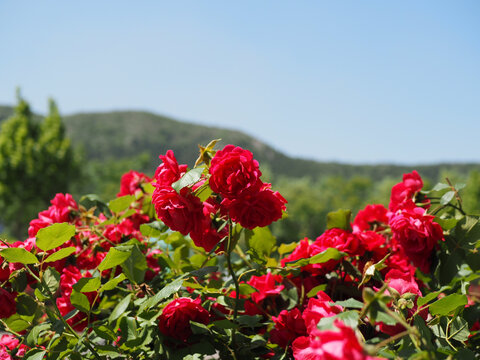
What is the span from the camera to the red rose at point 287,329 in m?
0.67

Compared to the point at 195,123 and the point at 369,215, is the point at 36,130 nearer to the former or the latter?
the point at 369,215

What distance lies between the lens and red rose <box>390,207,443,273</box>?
75cm

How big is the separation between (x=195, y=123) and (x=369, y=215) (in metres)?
59.0

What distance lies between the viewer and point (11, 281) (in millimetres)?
718

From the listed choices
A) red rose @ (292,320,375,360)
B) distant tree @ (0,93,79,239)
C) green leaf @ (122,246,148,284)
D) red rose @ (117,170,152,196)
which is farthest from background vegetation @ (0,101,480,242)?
red rose @ (292,320,375,360)

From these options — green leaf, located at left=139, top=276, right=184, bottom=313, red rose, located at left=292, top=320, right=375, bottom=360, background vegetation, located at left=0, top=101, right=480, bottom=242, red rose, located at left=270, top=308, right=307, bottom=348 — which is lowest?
background vegetation, located at left=0, top=101, right=480, bottom=242

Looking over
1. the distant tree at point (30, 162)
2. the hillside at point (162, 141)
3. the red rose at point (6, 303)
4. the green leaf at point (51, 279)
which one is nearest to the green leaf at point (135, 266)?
the green leaf at point (51, 279)

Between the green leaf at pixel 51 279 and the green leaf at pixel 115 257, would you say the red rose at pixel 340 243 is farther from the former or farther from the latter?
the green leaf at pixel 51 279

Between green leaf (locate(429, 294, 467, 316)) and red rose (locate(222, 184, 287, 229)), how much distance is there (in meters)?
0.25

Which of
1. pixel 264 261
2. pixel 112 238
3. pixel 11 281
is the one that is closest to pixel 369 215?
pixel 264 261

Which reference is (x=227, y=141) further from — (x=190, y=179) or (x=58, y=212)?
(x=190, y=179)

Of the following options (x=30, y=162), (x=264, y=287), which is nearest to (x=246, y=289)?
(x=264, y=287)

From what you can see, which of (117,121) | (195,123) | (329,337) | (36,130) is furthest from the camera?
(195,123)

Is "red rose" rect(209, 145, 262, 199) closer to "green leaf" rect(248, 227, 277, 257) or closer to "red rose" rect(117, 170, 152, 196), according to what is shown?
"green leaf" rect(248, 227, 277, 257)
